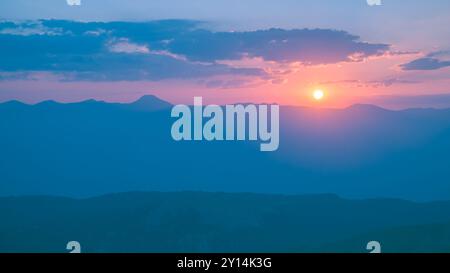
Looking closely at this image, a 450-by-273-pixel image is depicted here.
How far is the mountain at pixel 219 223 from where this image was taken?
789cm

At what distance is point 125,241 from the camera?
7906 millimetres

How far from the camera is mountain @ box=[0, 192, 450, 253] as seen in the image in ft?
25.9

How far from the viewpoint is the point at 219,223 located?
8.01 metres

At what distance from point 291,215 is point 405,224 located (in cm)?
97
